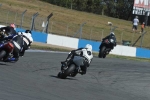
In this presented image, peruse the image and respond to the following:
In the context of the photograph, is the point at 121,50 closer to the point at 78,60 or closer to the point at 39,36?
the point at 39,36

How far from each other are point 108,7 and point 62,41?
4419 cm

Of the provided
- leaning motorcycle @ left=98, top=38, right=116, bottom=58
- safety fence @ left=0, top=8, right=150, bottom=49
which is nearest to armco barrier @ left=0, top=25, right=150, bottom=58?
safety fence @ left=0, top=8, right=150, bottom=49

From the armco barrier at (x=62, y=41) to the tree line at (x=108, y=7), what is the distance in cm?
3938

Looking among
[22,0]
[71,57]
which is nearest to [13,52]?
[71,57]

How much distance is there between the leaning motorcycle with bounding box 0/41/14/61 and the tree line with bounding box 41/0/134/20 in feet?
203

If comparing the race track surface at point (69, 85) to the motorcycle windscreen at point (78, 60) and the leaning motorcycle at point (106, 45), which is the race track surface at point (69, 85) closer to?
the motorcycle windscreen at point (78, 60)

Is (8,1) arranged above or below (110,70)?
above

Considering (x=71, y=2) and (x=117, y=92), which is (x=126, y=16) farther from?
(x=117, y=92)

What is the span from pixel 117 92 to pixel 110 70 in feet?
22.9

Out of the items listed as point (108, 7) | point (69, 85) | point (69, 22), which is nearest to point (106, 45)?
point (69, 85)

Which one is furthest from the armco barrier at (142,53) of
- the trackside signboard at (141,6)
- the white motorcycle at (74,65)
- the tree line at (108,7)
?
the tree line at (108,7)

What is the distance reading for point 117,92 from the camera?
45.1ft

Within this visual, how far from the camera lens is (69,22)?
52156 millimetres

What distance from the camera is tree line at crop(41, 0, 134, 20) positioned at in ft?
258
